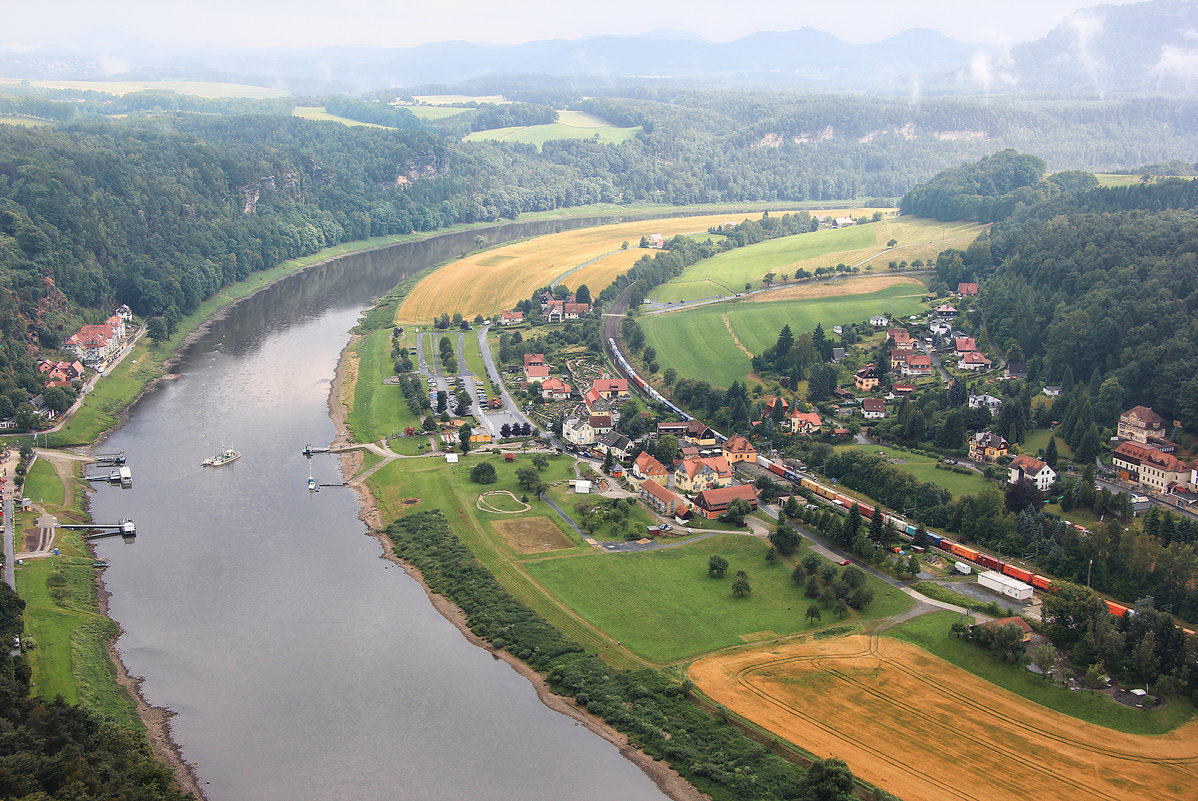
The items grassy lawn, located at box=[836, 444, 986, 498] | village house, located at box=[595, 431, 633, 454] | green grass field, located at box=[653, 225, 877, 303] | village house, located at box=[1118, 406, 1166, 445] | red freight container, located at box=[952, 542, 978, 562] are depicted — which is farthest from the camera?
green grass field, located at box=[653, 225, 877, 303]

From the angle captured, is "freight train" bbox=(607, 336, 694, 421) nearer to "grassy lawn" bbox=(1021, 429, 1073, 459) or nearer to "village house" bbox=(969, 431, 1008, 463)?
"village house" bbox=(969, 431, 1008, 463)

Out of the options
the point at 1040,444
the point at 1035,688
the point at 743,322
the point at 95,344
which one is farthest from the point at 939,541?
the point at 95,344

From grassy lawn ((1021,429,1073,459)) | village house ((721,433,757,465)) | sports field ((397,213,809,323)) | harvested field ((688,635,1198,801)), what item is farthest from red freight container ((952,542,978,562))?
sports field ((397,213,809,323))

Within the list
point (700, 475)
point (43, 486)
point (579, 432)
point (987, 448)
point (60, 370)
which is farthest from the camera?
point (60, 370)

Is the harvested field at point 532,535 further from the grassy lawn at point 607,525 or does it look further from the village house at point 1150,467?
the village house at point 1150,467

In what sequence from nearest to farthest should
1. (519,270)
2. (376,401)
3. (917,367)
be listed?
(376,401) → (917,367) → (519,270)

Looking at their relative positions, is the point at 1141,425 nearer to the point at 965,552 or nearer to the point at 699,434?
the point at 965,552

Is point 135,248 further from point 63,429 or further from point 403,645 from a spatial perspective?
point 403,645
